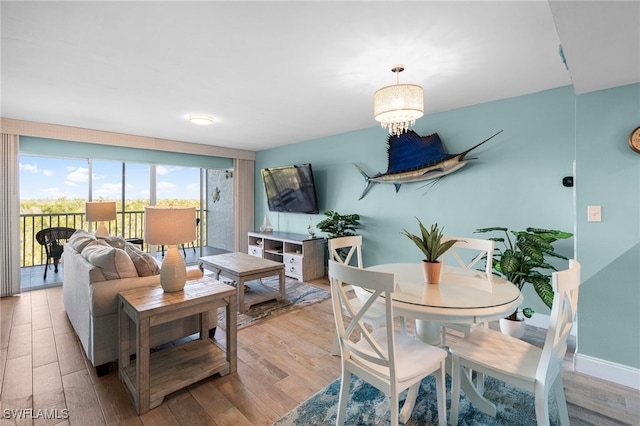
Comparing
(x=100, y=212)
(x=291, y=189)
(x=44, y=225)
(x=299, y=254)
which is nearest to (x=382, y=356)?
(x=299, y=254)

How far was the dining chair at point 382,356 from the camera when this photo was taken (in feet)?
4.23

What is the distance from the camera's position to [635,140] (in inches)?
77.1

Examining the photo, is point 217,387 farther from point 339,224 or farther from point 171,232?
point 339,224

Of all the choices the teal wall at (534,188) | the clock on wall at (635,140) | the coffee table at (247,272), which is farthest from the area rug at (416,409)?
the clock on wall at (635,140)

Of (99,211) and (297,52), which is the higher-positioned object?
(297,52)

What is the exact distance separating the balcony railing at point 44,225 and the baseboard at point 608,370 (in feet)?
15.5

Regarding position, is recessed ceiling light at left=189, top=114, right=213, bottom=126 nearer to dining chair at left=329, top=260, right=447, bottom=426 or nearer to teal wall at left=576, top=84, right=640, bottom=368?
dining chair at left=329, top=260, right=447, bottom=426

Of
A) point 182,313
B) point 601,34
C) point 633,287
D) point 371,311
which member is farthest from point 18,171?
point 633,287

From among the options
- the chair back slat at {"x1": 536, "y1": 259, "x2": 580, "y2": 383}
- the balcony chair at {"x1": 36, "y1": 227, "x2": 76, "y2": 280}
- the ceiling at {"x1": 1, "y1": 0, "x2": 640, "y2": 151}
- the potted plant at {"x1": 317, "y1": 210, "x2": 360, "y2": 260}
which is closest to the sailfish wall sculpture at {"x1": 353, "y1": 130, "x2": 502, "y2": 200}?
the ceiling at {"x1": 1, "y1": 0, "x2": 640, "y2": 151}

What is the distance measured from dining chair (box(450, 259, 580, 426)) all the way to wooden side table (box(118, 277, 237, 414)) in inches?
59.0

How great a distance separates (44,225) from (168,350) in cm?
456

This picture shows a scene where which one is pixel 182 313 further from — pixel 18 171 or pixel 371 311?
pixel 18 171

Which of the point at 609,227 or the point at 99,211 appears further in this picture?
the point at 99,211

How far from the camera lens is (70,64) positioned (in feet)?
7.47
